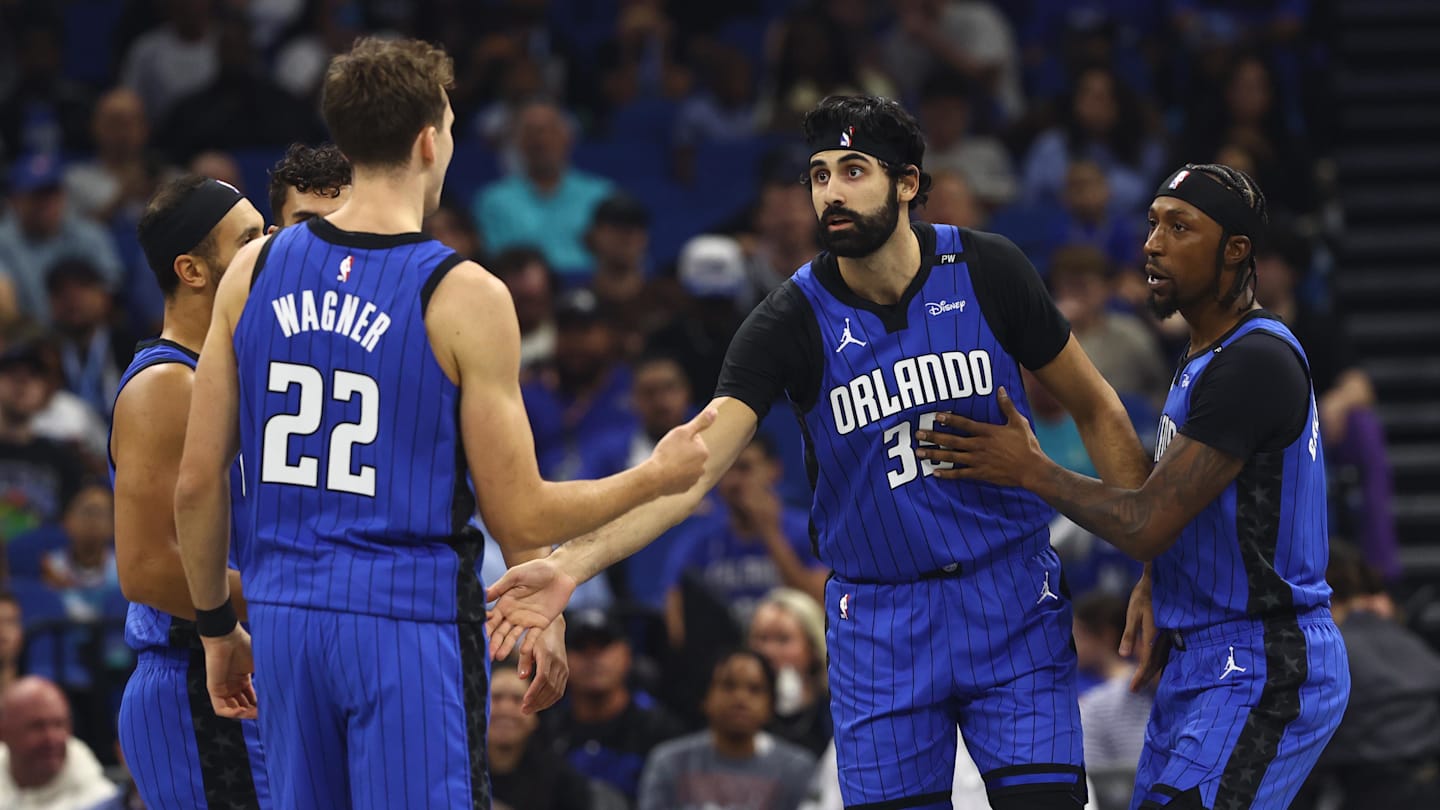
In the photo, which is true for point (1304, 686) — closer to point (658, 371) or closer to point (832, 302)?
point (832, 302)

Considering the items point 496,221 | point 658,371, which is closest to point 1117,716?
point 658,371

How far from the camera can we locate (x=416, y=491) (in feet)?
14.2

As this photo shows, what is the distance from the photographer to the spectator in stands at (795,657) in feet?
30.6

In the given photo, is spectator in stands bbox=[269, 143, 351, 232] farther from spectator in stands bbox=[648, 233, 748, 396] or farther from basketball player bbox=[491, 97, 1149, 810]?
spectator in stands bbox=[648, 233, 748, 396]

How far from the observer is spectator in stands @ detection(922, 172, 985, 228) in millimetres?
11875

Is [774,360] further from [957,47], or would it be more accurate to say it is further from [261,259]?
[957,47]

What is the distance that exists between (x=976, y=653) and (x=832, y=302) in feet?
3.58

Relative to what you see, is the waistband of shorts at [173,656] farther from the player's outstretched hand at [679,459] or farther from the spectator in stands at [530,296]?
the spectator in stands at [530,296]

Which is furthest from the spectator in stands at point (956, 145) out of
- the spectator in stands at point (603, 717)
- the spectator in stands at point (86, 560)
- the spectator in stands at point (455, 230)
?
the spectator in stands at point (86, 560)

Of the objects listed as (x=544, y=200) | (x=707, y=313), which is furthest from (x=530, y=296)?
(x=544, y=200)

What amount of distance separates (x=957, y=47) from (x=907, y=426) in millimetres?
10005

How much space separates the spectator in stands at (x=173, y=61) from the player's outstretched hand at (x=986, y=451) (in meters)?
9.44

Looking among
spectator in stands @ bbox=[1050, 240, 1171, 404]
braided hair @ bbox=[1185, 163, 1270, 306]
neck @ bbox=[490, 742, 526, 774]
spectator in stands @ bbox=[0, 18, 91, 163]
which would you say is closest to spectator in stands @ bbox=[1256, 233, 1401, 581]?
spectator in stands @ bbox=[1050, 240, 1171, 404]

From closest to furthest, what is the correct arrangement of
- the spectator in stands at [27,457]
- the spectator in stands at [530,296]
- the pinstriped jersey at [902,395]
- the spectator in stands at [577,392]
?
the pinstriped jersey at [902,395] → the spectator in stands at [27,457] → the spectator in stands at [577,392] → the spectator in stands at [530,296]
